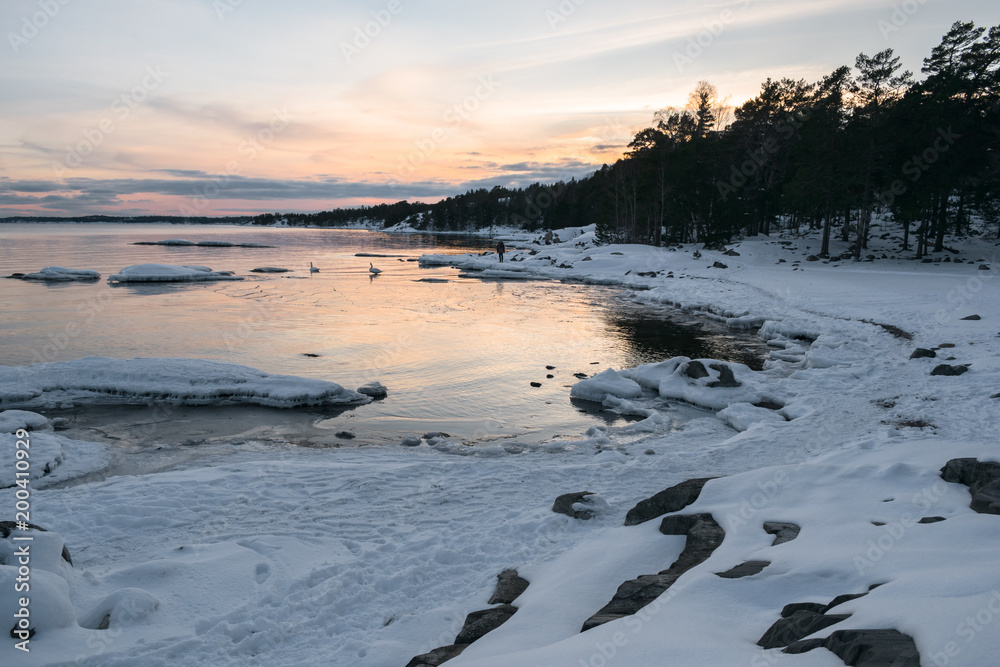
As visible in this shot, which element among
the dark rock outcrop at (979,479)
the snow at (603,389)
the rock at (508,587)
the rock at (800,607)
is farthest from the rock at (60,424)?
the dark rock outcrop at (979,479)

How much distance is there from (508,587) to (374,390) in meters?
8.96

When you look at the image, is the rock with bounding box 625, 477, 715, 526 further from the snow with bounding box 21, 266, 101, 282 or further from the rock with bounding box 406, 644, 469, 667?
the snow with bounding box 21, 266, 101, 282

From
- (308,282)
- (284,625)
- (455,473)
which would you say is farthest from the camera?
(308,282)

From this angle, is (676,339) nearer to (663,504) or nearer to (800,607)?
(663,504)

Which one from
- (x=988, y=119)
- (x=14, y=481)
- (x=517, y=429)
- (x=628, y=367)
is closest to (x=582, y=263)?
(x=988, y=119)

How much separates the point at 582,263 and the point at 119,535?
44.4m

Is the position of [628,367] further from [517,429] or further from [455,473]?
[455,473]

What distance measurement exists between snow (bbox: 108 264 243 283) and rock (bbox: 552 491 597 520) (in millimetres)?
38672

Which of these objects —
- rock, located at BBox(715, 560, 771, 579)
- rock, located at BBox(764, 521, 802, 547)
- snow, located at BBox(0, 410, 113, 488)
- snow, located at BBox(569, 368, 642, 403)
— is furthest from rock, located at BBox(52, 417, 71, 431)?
rock, located at BBox(764, 521, 802, 547)

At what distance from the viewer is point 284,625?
5.28m

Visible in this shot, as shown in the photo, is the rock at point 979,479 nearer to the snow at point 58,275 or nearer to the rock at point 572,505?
the rock at point 572,505

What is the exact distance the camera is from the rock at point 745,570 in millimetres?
4914

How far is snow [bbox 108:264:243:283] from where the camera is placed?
1473 inches

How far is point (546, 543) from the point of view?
673 cm
